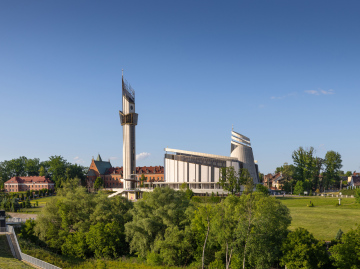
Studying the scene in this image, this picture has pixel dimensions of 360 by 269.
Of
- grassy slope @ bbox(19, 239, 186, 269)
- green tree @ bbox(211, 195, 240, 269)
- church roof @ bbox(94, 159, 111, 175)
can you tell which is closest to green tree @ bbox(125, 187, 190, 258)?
grassy slope @ bbox(19, 239, 186, 269)

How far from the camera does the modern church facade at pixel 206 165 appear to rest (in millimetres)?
84475

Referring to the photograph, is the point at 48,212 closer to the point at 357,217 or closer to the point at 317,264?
the point at 317,264

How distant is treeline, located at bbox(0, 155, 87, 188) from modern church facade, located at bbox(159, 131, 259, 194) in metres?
39.5

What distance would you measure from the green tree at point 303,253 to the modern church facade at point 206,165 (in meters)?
53.4

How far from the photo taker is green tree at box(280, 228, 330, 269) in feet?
89.8

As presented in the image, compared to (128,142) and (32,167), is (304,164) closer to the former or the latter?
(128,142)

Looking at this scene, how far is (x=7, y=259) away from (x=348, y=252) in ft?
89.4

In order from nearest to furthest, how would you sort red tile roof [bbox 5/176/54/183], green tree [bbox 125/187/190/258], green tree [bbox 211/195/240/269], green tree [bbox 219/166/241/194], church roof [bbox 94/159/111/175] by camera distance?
green tree [bbox 211/195/240/269], green tree [bbox 125/187/190/258], green tree [bbox 219/166/241/194], red tile roof [bbox 5/176/54/183], church roof [bbox 94/159/111/175]

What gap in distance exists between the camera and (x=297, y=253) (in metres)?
27.6

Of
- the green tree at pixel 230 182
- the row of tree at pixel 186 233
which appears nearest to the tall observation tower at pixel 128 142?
the green tree at pixel 230 182

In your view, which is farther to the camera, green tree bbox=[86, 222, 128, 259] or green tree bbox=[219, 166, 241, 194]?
green tree bbox=[219, 166, 241, 194]

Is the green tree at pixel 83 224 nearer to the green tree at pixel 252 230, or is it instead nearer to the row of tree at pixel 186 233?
the row of tree at pixel 186 233

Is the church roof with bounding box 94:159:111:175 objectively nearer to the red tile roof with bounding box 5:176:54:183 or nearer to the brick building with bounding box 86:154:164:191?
the brick building with bounding box 86:154:164:191

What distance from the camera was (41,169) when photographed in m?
125
